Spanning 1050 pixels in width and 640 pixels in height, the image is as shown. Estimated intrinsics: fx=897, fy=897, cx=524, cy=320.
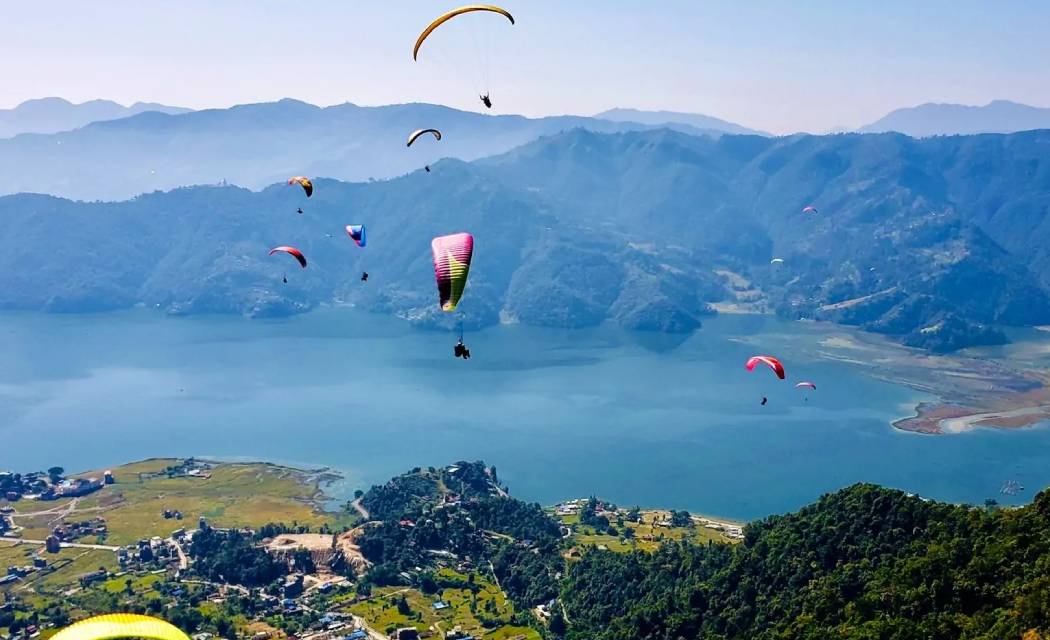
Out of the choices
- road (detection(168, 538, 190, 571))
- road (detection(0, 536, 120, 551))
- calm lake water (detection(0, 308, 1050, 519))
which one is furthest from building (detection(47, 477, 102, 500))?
road (detection(168, 538, 190, 571))

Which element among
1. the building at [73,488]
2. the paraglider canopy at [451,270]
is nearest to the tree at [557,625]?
the paraglider canopy at [451,270]

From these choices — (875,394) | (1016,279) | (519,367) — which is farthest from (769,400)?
(1016,279)

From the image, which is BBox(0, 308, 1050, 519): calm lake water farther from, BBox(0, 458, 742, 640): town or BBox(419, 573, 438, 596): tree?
BBox(419, 573, 438, 596): tree

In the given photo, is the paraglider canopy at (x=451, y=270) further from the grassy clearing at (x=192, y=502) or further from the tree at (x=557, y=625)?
the grassy clearing at (x=192, y=502)

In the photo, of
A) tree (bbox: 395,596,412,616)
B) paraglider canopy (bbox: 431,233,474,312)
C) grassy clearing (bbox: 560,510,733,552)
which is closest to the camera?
paraglider canopy (bbox: 431,233,474,312)

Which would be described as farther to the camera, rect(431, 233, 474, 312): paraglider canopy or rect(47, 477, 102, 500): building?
rect(47, 477, 102, 500): building

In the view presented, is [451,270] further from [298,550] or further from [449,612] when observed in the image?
[298,550]

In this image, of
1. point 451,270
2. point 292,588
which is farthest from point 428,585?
point 451,270
